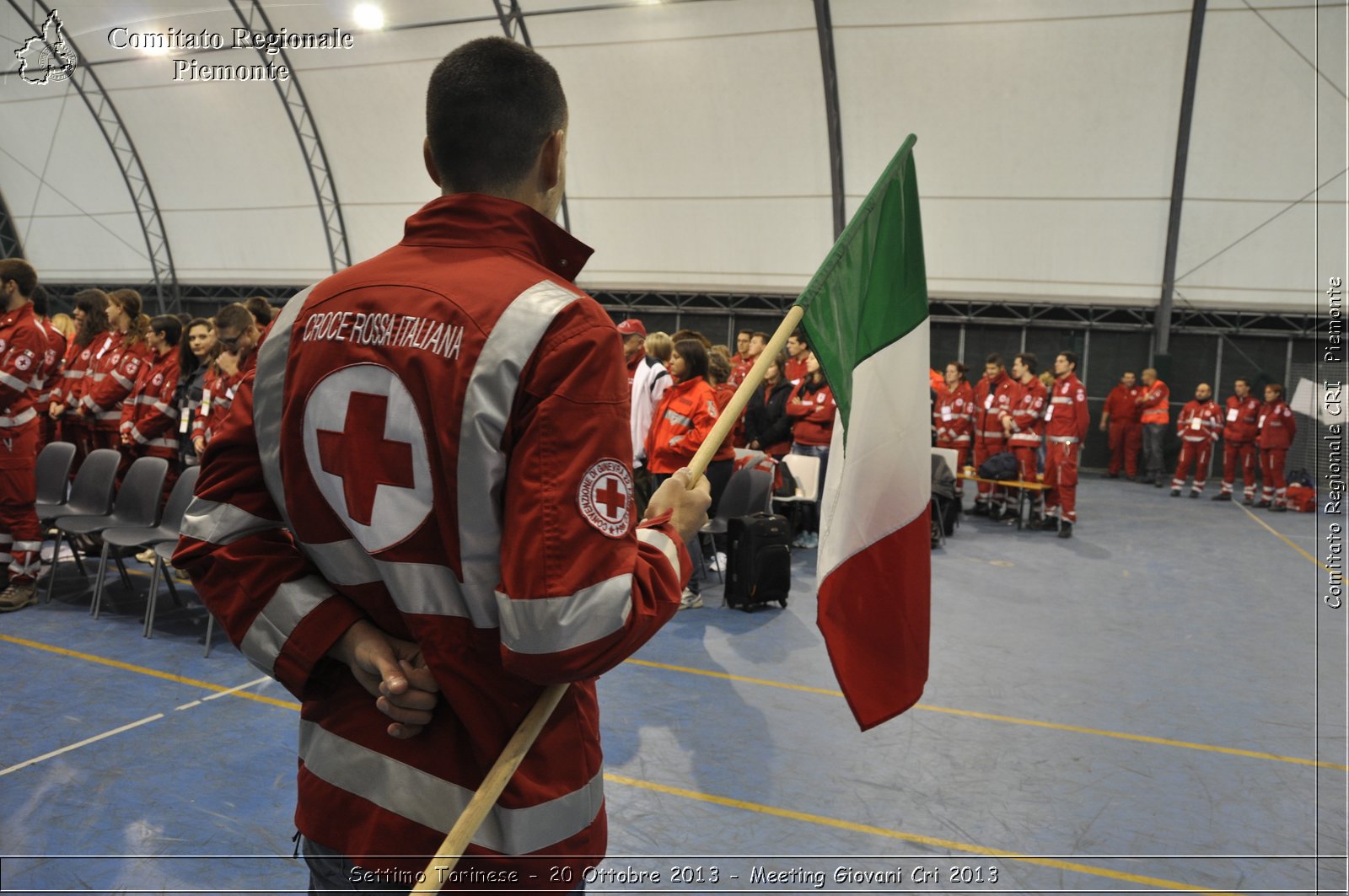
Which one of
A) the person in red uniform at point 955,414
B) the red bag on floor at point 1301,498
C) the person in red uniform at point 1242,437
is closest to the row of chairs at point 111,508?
the person in red uniform at point 955,414

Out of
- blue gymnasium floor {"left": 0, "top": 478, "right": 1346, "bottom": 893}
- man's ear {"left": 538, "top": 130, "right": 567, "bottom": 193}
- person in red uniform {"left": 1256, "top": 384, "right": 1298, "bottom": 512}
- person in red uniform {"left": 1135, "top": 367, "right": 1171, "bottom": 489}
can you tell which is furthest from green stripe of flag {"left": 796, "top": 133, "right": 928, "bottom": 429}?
person in red uniform {"left": 1135, "top": 367, "right": 1171, "bottom": 489}

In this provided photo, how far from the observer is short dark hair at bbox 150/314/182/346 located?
6.90m

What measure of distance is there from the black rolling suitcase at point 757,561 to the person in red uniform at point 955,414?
5.68 meters

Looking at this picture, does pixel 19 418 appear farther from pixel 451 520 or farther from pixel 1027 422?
pixel 1027 422

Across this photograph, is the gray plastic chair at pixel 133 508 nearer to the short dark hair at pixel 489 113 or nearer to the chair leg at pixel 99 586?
the chair leg at pixel 99 586

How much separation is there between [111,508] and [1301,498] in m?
14.6

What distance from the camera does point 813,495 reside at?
27.4ft

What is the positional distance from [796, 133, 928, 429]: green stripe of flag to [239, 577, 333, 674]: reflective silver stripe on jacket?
1.17 meters

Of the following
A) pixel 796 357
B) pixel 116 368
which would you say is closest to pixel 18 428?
pixel 116 368

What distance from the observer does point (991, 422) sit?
12.0 metres

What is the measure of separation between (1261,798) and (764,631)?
2854 mm

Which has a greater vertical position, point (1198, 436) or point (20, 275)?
point (20, 275)

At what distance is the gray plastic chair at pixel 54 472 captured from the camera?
20.6 ft

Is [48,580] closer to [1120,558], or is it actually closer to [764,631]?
[764,631]
